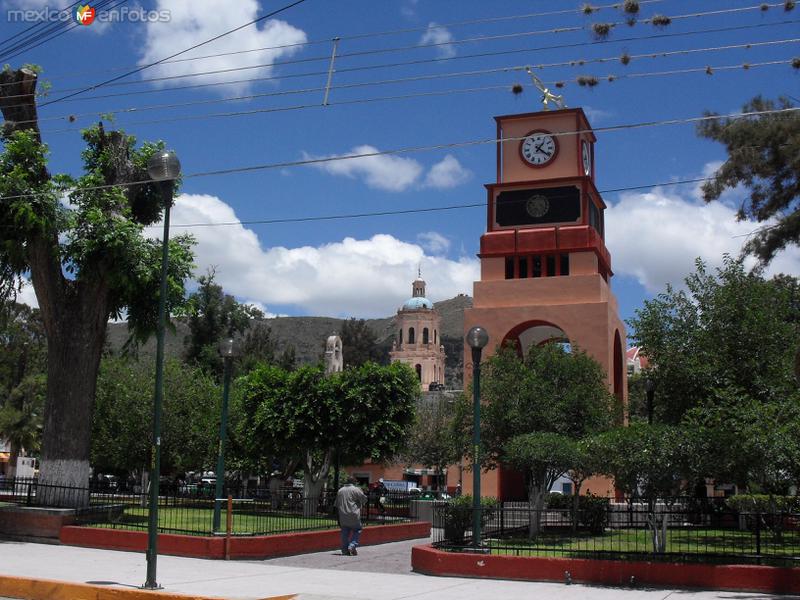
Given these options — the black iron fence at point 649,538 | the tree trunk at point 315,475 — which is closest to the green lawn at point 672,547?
the black iron fence at point 649,538

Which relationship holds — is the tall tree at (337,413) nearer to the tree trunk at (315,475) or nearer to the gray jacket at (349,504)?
the tree trunk at (315,475)

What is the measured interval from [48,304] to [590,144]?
1105 inches

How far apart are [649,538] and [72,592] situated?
12.8 meters

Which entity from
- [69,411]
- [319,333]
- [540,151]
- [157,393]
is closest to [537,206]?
[540,151]

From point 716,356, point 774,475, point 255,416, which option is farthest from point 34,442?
point 774,475

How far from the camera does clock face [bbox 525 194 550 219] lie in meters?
38.4

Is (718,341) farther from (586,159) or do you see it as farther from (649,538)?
(586,159)

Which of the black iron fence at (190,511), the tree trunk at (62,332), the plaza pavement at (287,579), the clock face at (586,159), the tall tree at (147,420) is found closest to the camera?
the plaza pavement at (287,579)

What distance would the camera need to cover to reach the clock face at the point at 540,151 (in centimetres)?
3850

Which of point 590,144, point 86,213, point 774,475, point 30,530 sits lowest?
point 30,530

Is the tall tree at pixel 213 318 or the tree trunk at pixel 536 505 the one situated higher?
the tall tree at pixel 213 318

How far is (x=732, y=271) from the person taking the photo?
25.5m

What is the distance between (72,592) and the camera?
11.7 m

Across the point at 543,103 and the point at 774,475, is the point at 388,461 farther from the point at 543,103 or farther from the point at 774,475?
the point at 543,103
